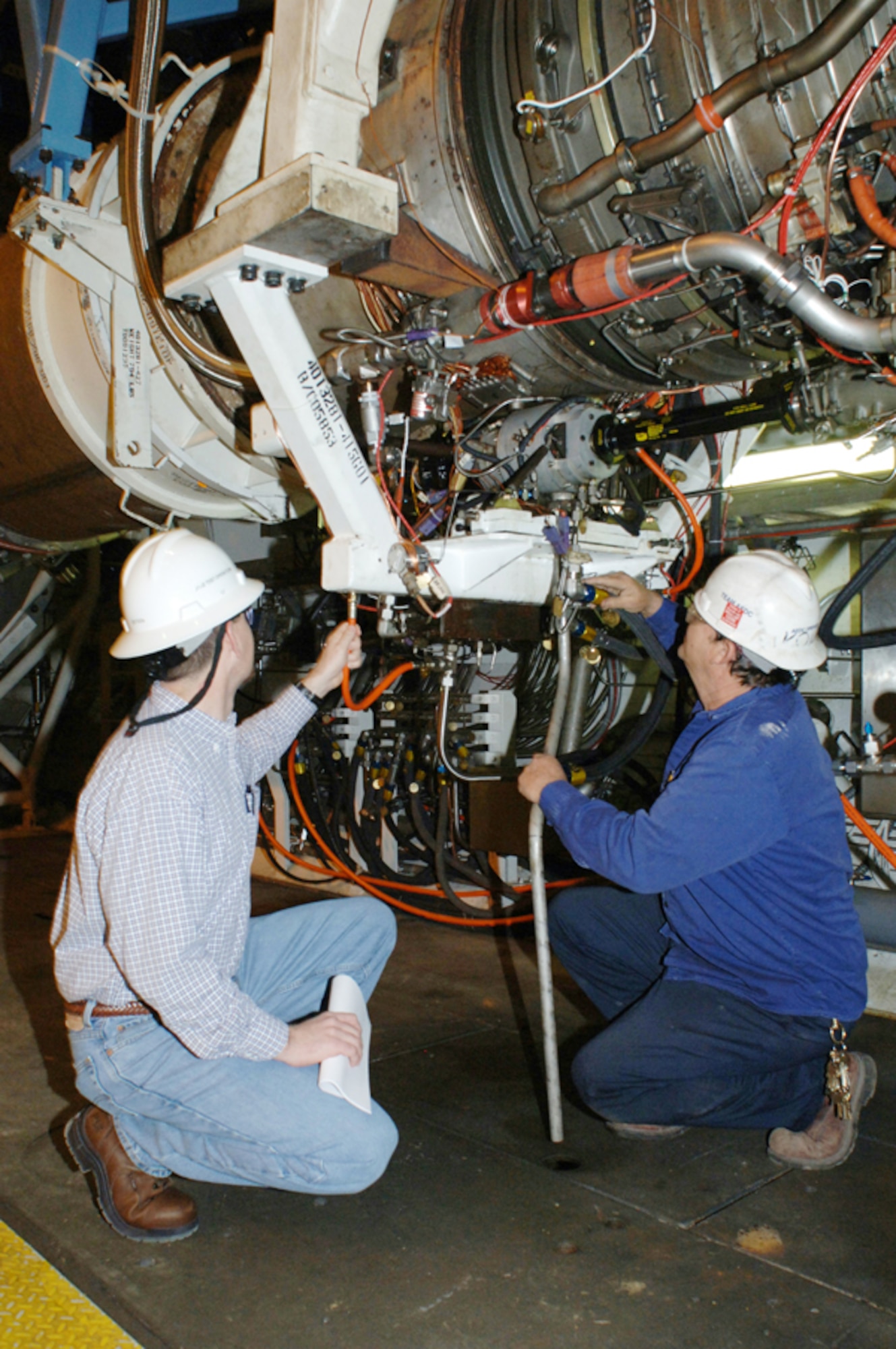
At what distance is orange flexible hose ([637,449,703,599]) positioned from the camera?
248cm

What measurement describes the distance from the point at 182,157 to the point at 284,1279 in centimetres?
257

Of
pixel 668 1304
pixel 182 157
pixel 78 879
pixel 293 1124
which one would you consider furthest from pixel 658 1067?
pixel 182 157

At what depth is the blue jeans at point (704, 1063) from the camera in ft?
6.60

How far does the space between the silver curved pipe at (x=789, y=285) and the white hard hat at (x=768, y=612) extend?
56cm

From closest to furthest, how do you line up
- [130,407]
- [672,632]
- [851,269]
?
[851,269]
[672,632]
[130,407]

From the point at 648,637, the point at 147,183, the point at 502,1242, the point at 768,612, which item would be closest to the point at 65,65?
the point at 147,183

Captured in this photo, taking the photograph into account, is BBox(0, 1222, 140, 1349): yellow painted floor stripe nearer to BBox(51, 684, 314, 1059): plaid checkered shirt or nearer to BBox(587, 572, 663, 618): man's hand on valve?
BBox(51, 684, 314, 1059): plaid checkered shirt

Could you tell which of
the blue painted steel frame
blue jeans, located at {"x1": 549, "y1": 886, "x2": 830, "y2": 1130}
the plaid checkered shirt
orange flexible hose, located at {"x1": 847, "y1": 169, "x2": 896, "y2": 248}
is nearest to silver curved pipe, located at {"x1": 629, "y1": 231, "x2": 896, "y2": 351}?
orange flexible hose, located at {"x1": 847, "y1": 169, "x2": 896, "y2": 248}

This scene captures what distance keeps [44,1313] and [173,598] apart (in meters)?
A: 1.22

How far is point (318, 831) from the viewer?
14.9ft

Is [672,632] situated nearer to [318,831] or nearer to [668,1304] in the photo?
[668,1304]

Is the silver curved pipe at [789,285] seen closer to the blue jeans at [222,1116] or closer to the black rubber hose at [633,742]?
the black rubber hose at [633,742]

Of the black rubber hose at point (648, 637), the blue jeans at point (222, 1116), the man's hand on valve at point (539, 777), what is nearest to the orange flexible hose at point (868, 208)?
the black rubber hose at point (648, 637)

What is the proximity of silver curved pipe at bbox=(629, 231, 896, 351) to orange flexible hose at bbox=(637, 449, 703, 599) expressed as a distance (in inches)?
32.5
